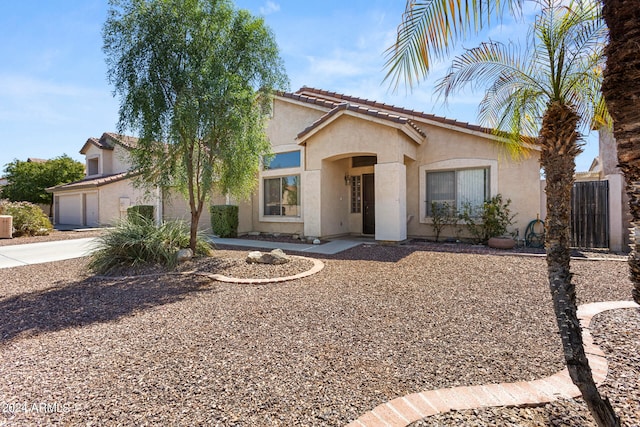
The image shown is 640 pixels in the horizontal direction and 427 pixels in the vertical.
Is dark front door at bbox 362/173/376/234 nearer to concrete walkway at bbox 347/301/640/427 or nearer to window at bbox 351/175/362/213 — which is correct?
window at bbox 351/175/362/213

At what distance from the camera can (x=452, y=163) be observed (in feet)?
39.5

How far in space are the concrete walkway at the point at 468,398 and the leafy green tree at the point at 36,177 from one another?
117 feet

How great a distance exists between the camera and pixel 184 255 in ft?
27.9

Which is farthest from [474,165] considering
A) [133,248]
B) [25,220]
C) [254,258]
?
[25,220]

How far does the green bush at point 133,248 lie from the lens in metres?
8.03

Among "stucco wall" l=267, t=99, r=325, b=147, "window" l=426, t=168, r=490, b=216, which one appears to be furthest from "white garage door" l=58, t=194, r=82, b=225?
"window" l=426, t=168, r=490, b=216

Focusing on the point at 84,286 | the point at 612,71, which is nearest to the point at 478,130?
the point at 612,71

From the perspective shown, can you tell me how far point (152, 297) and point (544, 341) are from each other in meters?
6.30

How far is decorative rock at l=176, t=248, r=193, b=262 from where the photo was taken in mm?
8422

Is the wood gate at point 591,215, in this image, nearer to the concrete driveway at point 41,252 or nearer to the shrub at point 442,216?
the shrub at point 442,216

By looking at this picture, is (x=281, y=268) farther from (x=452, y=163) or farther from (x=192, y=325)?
(x=452, y=163)

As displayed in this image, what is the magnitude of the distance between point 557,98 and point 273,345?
4012 millimetres

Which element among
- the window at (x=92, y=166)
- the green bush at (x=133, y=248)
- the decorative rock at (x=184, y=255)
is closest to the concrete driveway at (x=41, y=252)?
the green bush at (x=133, y=248)

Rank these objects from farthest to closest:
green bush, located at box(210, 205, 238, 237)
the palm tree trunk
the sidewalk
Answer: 1. green bush, located at box(210, 205, 238, 237)
2. the sidewalk
3. the palm tree trunk
